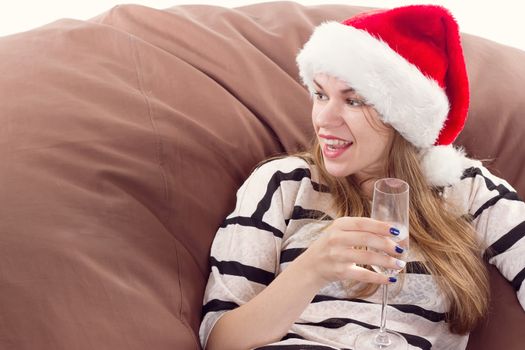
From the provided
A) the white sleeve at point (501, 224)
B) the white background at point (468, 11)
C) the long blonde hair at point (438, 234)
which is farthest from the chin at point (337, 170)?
the white background at point (468, 11)

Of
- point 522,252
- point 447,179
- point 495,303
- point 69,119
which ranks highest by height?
point 69,119

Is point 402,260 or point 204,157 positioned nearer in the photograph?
point 402,260

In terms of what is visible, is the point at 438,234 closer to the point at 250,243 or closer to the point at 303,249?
the point at 303,249

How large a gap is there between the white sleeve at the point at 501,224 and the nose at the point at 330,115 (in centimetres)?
35

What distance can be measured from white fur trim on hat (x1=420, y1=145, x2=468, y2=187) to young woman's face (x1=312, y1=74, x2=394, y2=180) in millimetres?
137

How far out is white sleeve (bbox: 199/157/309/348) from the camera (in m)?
1.44

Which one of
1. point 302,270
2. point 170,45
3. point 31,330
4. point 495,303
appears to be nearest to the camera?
point 31,330

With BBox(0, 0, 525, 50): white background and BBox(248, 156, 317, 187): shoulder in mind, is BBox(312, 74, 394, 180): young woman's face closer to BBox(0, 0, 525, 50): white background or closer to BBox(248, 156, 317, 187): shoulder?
BBox(248, 156, 317, 187): shoulder

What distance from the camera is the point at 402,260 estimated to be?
1219mm

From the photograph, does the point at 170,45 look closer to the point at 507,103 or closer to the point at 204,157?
the point at 204,157

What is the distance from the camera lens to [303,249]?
4.90 ft

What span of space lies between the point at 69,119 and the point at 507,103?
38.5 inches

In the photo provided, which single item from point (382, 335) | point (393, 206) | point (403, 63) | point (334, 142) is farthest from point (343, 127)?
point (382, 335)

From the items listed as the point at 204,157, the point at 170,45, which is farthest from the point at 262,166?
the point at 170,45
